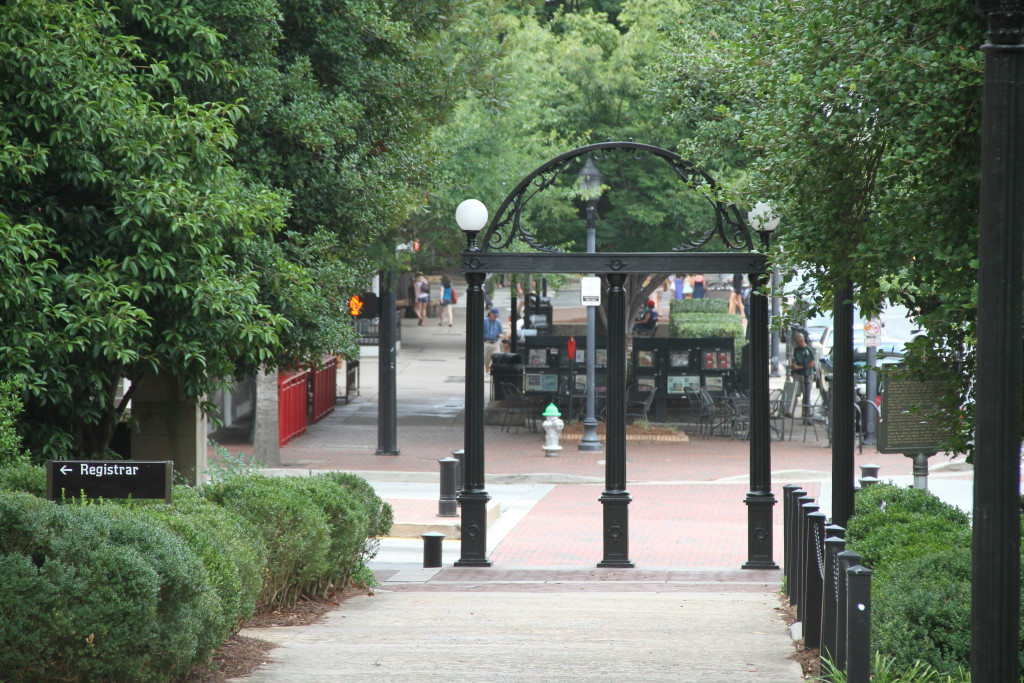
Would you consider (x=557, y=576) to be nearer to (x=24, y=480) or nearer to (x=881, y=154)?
(x=24, y=480)

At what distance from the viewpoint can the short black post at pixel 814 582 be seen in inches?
265

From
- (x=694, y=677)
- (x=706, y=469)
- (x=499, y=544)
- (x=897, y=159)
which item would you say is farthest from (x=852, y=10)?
(x=706, y=469)

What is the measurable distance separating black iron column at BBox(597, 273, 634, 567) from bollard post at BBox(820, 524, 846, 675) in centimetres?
540

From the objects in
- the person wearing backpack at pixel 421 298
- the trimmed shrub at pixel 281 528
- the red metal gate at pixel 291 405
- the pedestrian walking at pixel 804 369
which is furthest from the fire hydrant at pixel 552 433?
the person wearing backpack at pixel 421 298

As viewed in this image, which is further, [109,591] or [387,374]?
[387,374]

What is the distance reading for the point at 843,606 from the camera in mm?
5191

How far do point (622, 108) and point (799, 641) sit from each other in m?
18.7

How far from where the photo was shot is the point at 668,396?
24.9 metres

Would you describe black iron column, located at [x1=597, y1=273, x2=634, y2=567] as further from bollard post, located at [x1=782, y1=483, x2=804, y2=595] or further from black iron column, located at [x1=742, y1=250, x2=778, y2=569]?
bollard post, located at [x1=782, y1=483, x2=804, y2=595]

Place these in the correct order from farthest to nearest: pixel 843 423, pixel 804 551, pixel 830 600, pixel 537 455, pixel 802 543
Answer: pixel 537 455
pixel 843 423
pixel 802 543
pixel 804 551
pixel 830 600

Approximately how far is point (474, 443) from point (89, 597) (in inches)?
260

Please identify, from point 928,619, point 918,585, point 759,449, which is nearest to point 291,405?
point 759,449

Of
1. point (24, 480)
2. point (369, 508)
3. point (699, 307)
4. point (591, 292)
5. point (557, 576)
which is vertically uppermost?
point (699, 307)

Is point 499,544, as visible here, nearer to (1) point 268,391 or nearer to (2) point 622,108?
(1) point 268,391
